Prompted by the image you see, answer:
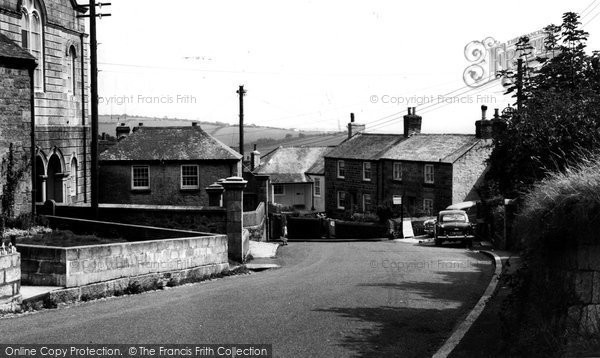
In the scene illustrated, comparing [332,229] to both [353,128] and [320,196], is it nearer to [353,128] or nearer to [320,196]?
[353,128]

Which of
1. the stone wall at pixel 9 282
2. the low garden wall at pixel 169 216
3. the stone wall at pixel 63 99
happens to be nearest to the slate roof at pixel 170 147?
the stone wall at pixel 63 99

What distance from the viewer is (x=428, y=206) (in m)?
51.4

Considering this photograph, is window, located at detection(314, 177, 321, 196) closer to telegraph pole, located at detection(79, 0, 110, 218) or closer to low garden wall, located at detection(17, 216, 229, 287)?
telegraph pole, located at detection(79, 0, 110, 218)

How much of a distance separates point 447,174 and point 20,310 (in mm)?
38344

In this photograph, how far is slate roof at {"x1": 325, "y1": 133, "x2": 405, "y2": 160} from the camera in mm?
57375

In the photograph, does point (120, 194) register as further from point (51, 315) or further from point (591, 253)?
point (591, 253)

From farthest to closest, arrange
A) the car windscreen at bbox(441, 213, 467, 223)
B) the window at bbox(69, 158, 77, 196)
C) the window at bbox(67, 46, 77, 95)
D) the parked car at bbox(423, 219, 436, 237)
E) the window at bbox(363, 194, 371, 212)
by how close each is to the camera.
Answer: the window at bbox(363, 194, 371, 212) < the parked car at bbox(423, 219, 436, 237) < the car windscreen at bbox(441, 213, 467, 223) < the window at bbox(69, 158, 77, 196) < the window at bbox(67, 46, 77, 95)

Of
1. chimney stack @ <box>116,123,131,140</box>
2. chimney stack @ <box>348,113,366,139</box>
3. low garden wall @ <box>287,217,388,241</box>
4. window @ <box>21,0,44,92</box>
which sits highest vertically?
window @ <box>21,0,44,92</box>

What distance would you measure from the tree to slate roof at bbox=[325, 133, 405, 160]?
40625mm

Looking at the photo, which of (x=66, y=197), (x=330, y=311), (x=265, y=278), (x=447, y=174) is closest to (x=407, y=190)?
(x=447, y=174)

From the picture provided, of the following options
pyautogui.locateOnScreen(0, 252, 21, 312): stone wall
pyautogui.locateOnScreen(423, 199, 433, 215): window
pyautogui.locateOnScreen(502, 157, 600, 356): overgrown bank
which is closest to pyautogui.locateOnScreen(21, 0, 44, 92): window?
pyautogui.locateOnScreen(0, 252, 21, 312): stone wall

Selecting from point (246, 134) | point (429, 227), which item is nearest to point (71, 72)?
point (429, 227)

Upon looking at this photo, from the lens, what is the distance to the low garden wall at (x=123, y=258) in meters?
15.7

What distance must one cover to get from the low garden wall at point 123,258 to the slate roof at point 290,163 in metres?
46.6
